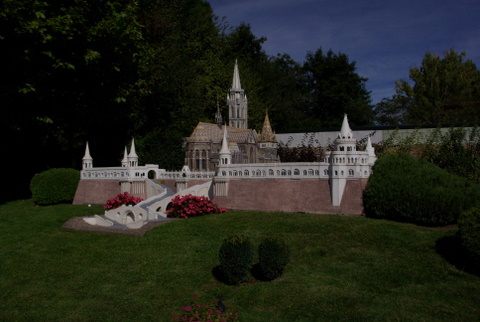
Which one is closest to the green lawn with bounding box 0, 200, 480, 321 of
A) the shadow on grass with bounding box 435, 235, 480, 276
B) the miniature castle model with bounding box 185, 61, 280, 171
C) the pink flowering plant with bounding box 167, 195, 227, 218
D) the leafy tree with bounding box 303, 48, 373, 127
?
the shadow on grass with bounding box 435, 235, 480, 276

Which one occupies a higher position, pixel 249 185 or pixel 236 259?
pixel 249 185

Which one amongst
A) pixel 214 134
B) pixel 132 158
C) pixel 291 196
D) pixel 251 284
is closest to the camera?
pixel 251 284

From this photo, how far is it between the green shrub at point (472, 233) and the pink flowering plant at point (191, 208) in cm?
1185

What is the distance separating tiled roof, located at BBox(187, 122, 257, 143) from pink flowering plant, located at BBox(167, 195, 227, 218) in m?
12.3

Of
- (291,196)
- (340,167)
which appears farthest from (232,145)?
(340,167)

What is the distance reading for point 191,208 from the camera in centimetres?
2136

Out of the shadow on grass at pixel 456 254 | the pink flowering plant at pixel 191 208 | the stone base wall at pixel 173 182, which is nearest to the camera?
A: the shadow on grass at pixel 456 254

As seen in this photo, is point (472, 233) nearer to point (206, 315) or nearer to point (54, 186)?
point (206, 315)

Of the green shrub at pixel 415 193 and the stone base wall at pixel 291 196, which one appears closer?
the green shrub at pixel 415 193

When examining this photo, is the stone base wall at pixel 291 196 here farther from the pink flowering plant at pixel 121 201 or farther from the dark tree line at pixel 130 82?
the dark tree line at pixel 130 82

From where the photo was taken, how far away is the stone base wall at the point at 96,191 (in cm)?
2906

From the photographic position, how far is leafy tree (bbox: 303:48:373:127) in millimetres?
66500

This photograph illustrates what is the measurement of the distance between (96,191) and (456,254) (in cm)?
2337

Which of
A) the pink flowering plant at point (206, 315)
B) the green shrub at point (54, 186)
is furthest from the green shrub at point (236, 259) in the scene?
the green shrub at point (54, 186)
